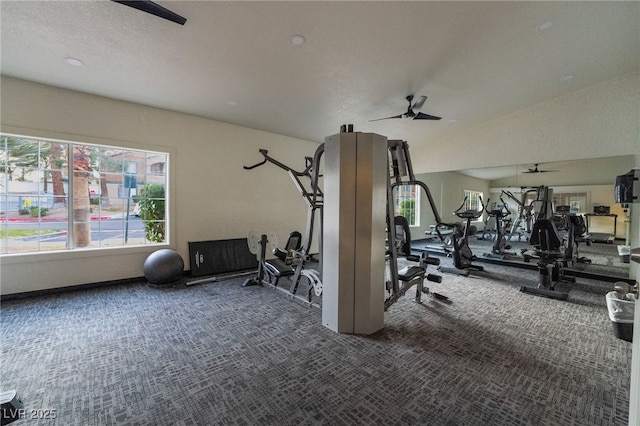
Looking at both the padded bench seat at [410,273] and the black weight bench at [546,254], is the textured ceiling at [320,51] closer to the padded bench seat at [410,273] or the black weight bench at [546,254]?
the black weight bench at [546,254]

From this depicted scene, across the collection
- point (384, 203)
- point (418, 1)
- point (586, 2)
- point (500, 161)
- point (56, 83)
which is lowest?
point (384, 203)

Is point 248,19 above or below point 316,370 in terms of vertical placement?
above

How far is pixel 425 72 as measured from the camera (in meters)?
3.54

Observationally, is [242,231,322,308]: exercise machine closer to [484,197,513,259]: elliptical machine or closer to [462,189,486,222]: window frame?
[462,189,486,222]: window frame

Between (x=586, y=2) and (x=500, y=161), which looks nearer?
(x=586, y=2)

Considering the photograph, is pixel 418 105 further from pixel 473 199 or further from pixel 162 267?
pixel 162 267

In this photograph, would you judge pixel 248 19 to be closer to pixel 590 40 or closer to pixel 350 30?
pixel 350 30

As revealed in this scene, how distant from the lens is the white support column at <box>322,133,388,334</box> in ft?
8.58

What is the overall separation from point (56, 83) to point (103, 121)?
621 millimetres

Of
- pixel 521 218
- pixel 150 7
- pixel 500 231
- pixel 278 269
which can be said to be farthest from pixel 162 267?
pixel 521 218

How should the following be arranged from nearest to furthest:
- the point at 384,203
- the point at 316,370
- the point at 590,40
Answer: the point at 316,370 → the point at 384,203 → the point at 590,40

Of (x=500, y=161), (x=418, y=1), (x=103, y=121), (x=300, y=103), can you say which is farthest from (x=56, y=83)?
(x=500, y=161)

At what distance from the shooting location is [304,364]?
217 cm

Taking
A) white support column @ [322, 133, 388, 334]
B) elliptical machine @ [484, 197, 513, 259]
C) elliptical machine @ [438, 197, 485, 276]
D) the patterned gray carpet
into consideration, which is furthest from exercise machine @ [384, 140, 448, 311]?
elliptical machine @ [484, 197, 513, 259]
